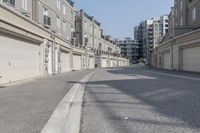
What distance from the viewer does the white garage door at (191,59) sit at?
34.4 meters

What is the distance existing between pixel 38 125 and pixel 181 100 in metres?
5.20

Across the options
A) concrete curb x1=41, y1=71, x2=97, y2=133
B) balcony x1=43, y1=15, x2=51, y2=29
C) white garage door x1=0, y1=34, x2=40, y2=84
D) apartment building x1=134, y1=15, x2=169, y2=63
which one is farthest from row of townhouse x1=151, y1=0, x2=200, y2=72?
apartment building x1=134, y1=15, x2=169, y2=63

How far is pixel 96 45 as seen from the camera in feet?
302

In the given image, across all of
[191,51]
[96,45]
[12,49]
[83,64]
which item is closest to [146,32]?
[96,45]

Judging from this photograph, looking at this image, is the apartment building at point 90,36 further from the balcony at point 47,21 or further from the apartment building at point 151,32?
the apartment building at point 151,32

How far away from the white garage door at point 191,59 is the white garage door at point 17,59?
53.0ft

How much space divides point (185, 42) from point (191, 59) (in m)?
3.09

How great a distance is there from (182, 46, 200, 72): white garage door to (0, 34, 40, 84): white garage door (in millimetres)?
16162

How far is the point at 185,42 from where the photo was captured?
39031mm

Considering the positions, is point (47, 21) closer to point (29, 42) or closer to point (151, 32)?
point (29, 42)

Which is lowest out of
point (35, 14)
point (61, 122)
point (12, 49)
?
point (61, 122)

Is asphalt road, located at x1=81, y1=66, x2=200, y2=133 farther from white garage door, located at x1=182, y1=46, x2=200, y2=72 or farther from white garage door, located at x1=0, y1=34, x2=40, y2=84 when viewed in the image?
white garage door, located at x1=182, y1=46, x2=200, y2=72

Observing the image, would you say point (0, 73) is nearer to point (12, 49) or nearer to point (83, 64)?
point (12, 49)

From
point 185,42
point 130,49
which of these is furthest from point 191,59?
point 130,49
